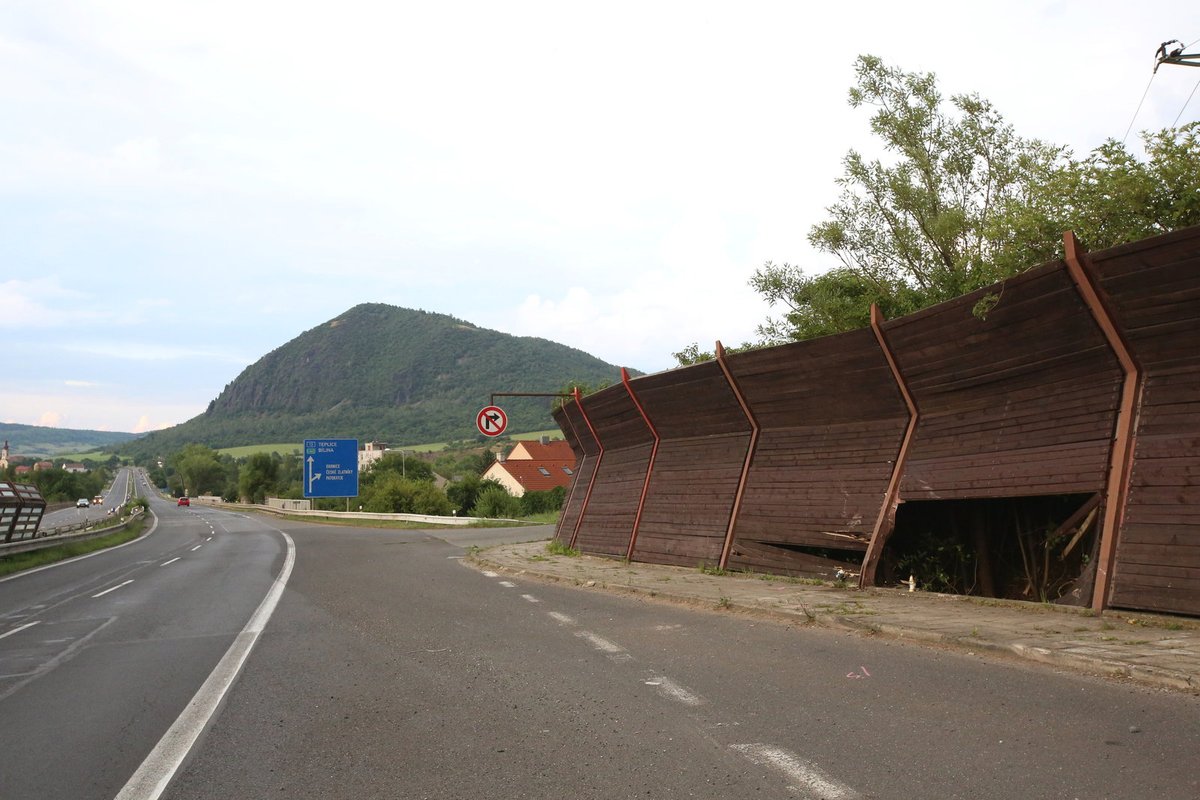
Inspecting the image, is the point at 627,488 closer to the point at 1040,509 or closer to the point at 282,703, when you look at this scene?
the point at 1040,509

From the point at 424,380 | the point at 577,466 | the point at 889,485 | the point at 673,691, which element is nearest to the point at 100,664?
the point at 673,691

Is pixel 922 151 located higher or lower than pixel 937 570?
higher

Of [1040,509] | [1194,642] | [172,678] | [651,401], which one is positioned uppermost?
[651,401]

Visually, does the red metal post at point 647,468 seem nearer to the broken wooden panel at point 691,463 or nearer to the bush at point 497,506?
the broken wooden panel at point 691,463

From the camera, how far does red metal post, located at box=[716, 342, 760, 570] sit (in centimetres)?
1332

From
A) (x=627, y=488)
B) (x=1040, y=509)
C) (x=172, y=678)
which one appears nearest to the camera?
(x=172, y=678)

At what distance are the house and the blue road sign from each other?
32.5 metres

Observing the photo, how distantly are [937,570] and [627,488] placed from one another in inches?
260

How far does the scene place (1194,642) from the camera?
6602mm

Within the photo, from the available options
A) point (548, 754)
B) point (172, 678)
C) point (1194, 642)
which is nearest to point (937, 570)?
point (1194, 642)

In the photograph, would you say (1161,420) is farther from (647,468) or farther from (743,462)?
(647,468)

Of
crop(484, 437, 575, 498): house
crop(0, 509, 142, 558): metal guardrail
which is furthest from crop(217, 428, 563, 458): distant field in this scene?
crop(0, 509, 142, 558): metal guardrail

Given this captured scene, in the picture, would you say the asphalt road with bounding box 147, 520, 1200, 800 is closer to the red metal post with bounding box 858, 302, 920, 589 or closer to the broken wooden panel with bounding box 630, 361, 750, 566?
the red metal post with bounding box 858, 302, 920, 589


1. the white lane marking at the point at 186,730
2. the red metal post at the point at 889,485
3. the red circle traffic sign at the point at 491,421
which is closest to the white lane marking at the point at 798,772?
the white lane marking at the point at 186,730
